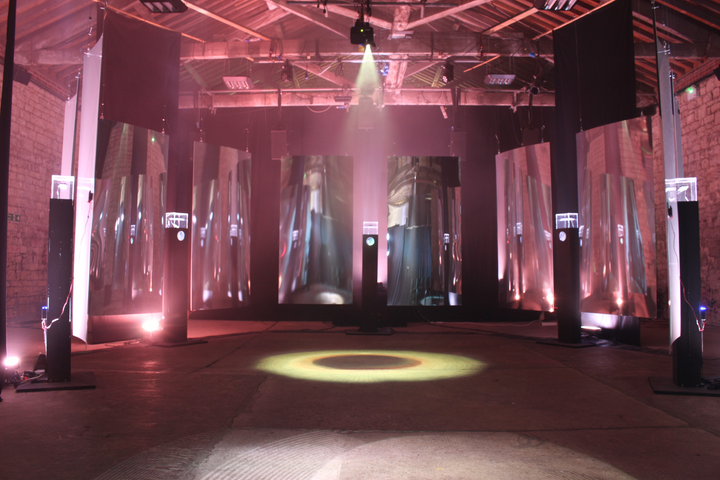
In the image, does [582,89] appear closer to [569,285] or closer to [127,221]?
[569,285]

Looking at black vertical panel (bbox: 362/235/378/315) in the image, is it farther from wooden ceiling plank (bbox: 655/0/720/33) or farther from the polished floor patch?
wooden ceiling plank (bbox: 655/0/720/33)

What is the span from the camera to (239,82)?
8023mm

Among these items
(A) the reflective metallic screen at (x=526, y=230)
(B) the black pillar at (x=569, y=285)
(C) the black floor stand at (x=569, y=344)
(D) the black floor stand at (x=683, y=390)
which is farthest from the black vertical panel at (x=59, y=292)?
(A) the reflective metallic screen at (x=526, y=230)

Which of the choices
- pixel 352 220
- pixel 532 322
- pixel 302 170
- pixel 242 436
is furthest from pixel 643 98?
pixel 242 436

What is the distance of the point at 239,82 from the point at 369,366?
540cm

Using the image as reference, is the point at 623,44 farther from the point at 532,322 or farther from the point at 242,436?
the point at 242,436

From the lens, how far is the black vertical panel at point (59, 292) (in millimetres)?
3783

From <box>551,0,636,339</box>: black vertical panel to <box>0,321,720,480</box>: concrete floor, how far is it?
1469 mm

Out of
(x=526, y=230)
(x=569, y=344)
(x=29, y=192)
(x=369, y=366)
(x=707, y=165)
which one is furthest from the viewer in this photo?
(x=29, y=192)

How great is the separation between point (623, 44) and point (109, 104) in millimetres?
6015

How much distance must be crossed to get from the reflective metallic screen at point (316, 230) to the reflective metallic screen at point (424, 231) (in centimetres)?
81

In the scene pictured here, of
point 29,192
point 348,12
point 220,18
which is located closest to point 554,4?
point 348,12

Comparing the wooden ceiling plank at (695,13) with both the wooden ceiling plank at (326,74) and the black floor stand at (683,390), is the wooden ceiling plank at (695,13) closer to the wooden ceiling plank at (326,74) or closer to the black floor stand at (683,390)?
the wooden ceiling plank at (326,74)

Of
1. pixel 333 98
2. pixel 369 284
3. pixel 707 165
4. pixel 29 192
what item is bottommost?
pixel 369 284
